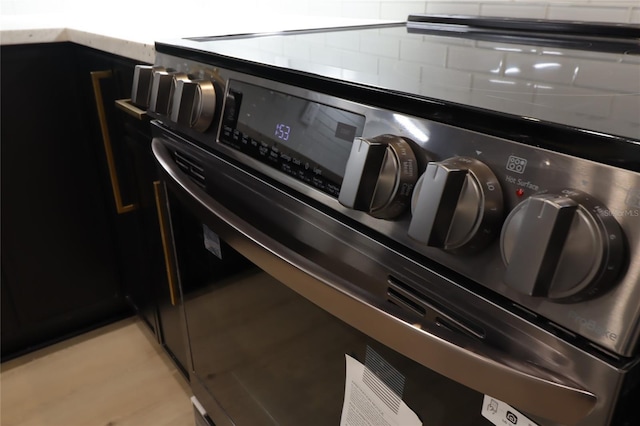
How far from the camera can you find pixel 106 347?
1.59 metres

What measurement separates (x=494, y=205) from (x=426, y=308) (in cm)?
13

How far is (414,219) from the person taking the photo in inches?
15.5

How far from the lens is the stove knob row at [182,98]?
0.71 metres

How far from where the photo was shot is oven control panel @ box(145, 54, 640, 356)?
12.3 inches

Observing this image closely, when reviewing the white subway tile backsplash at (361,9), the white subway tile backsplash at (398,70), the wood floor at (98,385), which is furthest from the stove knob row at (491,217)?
the wood floor at (98,385)

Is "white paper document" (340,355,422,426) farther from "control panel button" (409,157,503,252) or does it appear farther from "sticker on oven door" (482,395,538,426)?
"control panel button" (409,157,503,252)

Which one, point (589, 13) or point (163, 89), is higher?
point (589, 13)

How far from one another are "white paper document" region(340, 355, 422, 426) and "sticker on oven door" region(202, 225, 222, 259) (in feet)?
1.03

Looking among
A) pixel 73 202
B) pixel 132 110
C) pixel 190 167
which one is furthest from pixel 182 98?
pixel 73 202

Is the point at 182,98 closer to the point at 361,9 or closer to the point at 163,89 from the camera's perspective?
the point at 163,89

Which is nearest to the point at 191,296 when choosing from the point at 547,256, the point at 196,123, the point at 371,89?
the point at 196,123

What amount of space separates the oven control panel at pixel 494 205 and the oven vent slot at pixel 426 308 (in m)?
0.04

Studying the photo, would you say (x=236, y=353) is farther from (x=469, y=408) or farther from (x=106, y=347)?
(x=106, y=347)

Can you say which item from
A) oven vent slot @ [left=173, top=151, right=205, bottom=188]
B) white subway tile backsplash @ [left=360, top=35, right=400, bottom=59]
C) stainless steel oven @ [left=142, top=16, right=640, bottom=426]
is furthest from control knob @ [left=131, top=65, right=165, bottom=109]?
white subway tile backsplash @ [left=360, top=35, right=400, bottom=59]
